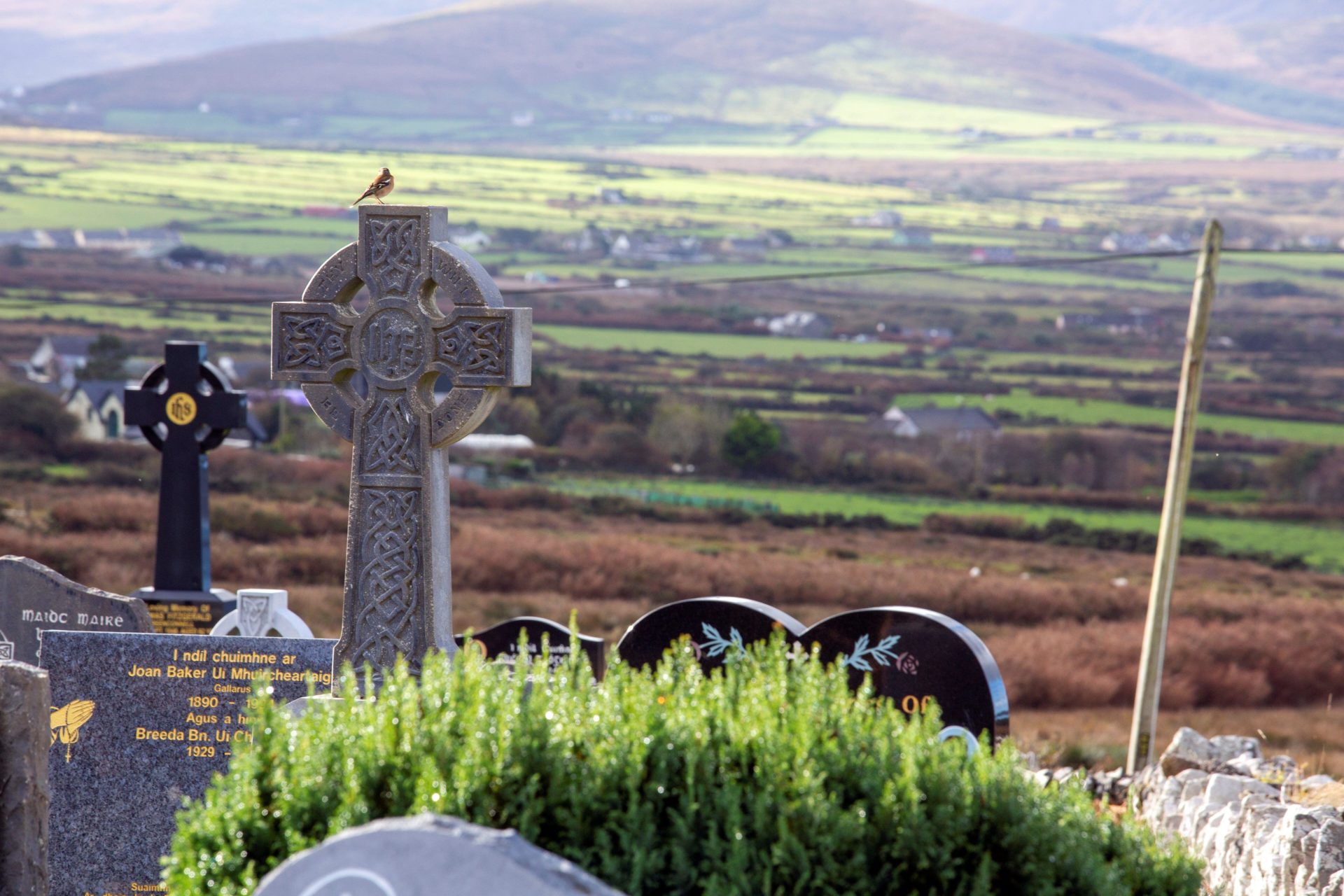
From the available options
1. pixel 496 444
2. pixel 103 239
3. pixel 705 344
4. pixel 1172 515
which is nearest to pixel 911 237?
pixel 705 344

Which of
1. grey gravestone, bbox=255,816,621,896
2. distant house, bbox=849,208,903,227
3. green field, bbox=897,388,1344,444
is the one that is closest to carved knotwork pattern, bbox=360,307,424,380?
grey gravestone, bbox=255,816,621,896

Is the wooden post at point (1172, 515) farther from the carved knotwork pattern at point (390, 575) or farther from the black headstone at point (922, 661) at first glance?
the carved knotwork pattern at point (390, 575)

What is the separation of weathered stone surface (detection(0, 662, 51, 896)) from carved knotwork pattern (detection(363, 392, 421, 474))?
8.30ft

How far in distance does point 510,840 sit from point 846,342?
82.6m

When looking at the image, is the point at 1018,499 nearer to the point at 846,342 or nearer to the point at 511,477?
the point at 511,477

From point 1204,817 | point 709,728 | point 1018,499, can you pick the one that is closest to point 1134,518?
point 1018,499

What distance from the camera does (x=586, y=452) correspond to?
52812 millimetres

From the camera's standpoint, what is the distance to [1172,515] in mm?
12820

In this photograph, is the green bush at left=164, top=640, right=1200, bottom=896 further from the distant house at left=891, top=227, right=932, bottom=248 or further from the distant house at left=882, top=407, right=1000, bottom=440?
the distant house at left=891, top=227, right=932, bottom=248

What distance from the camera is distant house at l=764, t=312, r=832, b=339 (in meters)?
88.0

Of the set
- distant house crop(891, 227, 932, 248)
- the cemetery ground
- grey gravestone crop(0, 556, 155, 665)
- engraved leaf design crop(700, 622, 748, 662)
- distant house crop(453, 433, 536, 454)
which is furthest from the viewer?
distant house crop(891, 227, 932, 248)

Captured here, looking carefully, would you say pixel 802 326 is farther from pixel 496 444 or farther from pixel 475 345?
pixel 475 345

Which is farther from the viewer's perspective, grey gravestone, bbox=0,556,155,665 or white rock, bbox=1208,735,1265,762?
white rock, bbox=1208,735,1265,762

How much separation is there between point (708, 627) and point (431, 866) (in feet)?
14.2
